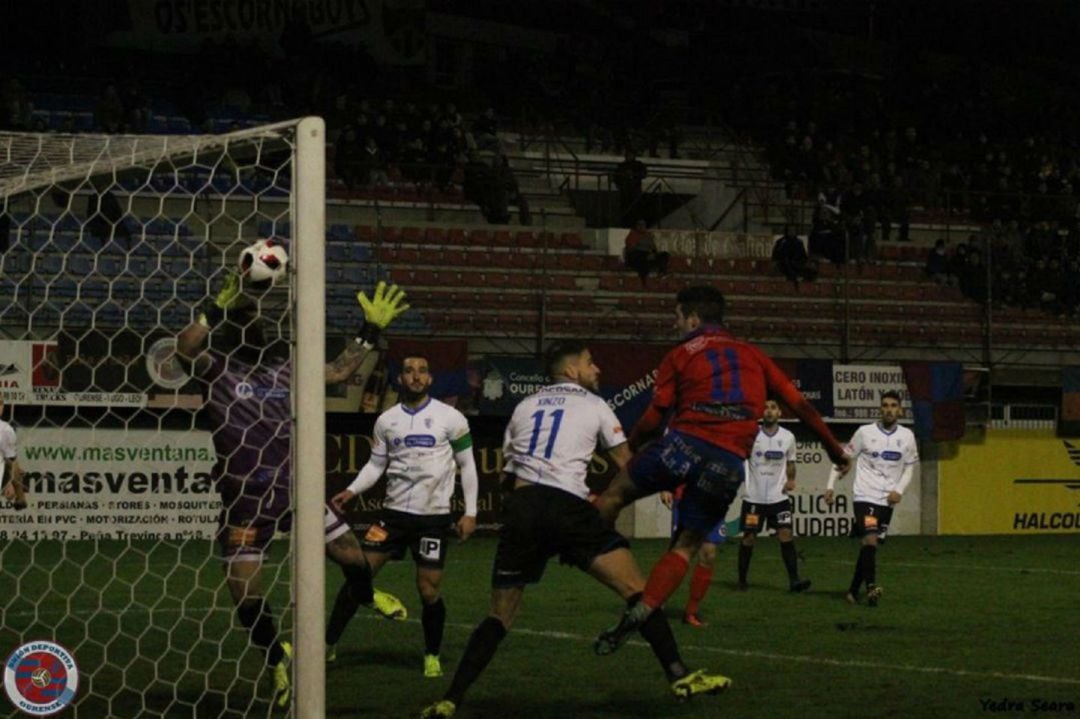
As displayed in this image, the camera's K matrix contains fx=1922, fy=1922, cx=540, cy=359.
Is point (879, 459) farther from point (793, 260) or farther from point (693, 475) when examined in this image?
point (793, 260)

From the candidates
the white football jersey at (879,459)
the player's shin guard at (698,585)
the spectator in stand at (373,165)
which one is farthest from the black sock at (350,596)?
the spectator in stand at (373,165)

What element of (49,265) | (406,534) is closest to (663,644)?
(406,534)

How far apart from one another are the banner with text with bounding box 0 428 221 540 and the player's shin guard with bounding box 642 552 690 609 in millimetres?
14986

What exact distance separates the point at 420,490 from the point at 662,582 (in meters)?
2.94

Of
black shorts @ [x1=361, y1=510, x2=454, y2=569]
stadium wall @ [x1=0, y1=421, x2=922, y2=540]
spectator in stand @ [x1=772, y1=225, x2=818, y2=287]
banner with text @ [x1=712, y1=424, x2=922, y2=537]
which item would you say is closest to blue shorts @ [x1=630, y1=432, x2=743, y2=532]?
black shorts @ [x1=361, y1=510, x2=454, y2=569]

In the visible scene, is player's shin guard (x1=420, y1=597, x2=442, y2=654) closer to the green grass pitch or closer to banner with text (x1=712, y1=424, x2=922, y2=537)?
the green grass pitch

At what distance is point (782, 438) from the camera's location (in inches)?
771

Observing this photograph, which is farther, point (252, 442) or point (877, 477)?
point (877, 477)

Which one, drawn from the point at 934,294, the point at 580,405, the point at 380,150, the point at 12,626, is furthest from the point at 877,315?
the point at 580,405

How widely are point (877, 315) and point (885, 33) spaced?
49.2ft

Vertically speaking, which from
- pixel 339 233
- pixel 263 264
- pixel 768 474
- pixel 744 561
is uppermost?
pixel 339 233

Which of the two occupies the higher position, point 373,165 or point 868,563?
point 373,165

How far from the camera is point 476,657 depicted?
9484 millimetres

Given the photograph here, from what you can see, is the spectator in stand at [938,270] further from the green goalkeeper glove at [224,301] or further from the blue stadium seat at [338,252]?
the green goalkeeper glove at [224,301]
